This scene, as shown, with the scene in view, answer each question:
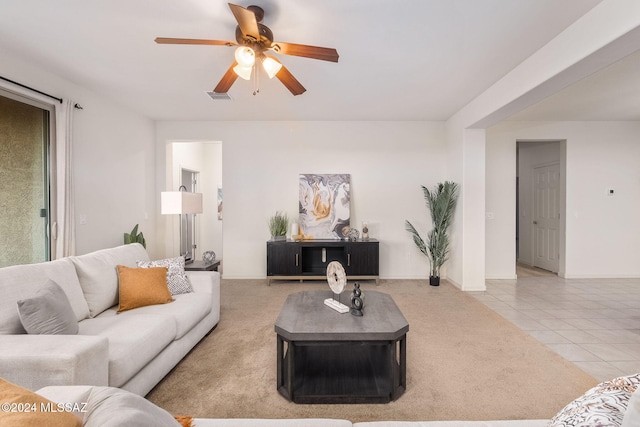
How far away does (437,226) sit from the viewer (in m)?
4.88

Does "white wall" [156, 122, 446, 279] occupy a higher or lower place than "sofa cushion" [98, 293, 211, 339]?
higher

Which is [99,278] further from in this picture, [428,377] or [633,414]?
[633,414]

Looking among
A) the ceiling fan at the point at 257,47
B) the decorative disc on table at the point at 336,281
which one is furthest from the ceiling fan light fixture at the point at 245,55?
the decorative disc on table at the point at 336,281

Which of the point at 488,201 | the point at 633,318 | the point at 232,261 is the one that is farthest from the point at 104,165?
the point at 633,318

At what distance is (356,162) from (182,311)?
370cm

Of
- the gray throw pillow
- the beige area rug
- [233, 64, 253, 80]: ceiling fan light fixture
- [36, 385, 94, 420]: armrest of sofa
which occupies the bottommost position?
the beige area rug

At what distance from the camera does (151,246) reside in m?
5.11

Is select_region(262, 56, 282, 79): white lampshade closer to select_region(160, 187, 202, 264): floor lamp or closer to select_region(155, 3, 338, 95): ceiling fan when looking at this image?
select_region(155, 3, 338, 95): ceiling fan

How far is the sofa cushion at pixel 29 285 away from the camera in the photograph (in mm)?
→ 1689

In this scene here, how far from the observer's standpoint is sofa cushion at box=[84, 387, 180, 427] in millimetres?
710

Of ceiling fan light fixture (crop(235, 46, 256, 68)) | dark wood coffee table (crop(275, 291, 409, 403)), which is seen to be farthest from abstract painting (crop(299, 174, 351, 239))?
ceiling fan light fixture (crop(235, 46, 256, 68))

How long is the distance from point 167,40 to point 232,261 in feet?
12.5

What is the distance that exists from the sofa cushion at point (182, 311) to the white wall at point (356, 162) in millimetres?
2693

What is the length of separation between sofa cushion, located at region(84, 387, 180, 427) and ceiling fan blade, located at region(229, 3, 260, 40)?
188 centimetres
